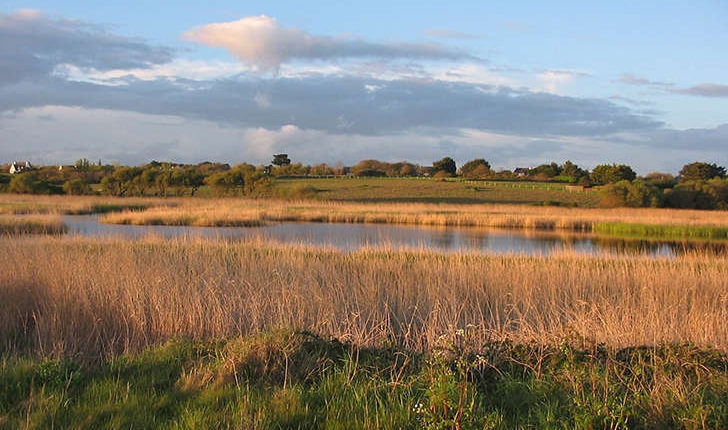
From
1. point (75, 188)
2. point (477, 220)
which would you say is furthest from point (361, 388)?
point (75, 188)

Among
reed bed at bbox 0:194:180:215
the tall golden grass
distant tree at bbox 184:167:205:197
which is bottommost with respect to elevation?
reed bed at bbox 0:194:180:215

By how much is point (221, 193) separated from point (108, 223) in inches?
1032

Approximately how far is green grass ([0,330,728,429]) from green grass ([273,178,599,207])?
45.6 metres

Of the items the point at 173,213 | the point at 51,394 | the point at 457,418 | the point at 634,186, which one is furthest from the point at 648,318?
the point at 634,186

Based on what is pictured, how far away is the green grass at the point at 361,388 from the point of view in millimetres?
3867

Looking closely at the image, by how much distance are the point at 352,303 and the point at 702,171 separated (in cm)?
7724

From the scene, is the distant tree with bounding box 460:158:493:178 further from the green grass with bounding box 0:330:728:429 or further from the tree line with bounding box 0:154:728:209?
the green grass with bounding box 0:330:728:429

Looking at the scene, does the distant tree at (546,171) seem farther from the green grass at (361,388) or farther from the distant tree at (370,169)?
the green grass at (361,388)

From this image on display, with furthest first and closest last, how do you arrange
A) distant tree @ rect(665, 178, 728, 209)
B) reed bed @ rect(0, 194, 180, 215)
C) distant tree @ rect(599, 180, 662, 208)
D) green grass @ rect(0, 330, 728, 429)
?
distant tree @ rect(665, 178, 728, 209), distant tree @ rect(599, 180, 662, 208), reed bed @ rect(0, 194, 180, 215), green grass @ rect(0, 330, 728, 429)

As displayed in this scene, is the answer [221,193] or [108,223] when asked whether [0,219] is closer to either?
[108,223]

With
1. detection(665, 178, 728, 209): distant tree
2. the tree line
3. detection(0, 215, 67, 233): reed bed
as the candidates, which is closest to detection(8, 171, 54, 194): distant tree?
the tree line

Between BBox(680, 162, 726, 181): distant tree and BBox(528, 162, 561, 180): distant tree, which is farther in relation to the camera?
BBox(528, 162, 561, 180): distant tree

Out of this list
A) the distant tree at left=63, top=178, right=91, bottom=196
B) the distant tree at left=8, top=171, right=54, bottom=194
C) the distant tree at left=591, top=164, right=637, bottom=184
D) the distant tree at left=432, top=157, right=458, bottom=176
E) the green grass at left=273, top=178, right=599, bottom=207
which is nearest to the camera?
the distant tree at left=8, top=171, right=54, bottom=194

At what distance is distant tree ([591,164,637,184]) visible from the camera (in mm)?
68750
